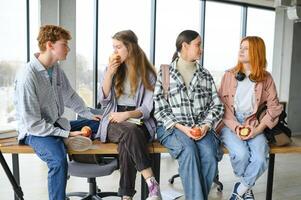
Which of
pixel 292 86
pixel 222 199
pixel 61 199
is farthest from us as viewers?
pixel 292 86

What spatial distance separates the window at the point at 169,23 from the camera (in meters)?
5.20

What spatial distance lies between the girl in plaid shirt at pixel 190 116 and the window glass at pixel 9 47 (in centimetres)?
272

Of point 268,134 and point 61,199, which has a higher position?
point 268,134

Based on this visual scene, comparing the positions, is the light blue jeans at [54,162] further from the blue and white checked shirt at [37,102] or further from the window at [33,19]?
the window at [33,19]

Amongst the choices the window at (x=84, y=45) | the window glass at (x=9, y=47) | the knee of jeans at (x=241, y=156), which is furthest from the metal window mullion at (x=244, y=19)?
the knee of jeans at (x=241, y=156)

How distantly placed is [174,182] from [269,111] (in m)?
1.38

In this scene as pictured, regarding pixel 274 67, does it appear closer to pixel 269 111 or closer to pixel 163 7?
pixel 163 7

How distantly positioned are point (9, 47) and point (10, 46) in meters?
0.02

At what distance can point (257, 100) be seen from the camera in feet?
7.36

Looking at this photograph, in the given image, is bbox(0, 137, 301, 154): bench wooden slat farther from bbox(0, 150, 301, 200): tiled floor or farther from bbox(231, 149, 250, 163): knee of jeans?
bbox(0, 150, 301, 200): tiled floor

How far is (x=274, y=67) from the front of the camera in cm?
616

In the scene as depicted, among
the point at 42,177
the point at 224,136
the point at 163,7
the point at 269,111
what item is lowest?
the point at 42,177

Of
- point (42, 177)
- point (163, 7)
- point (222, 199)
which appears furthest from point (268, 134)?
point (163, 7)

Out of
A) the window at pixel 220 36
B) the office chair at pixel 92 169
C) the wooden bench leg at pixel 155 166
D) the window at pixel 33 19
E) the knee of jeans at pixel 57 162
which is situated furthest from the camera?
the window at pixel 220 36
